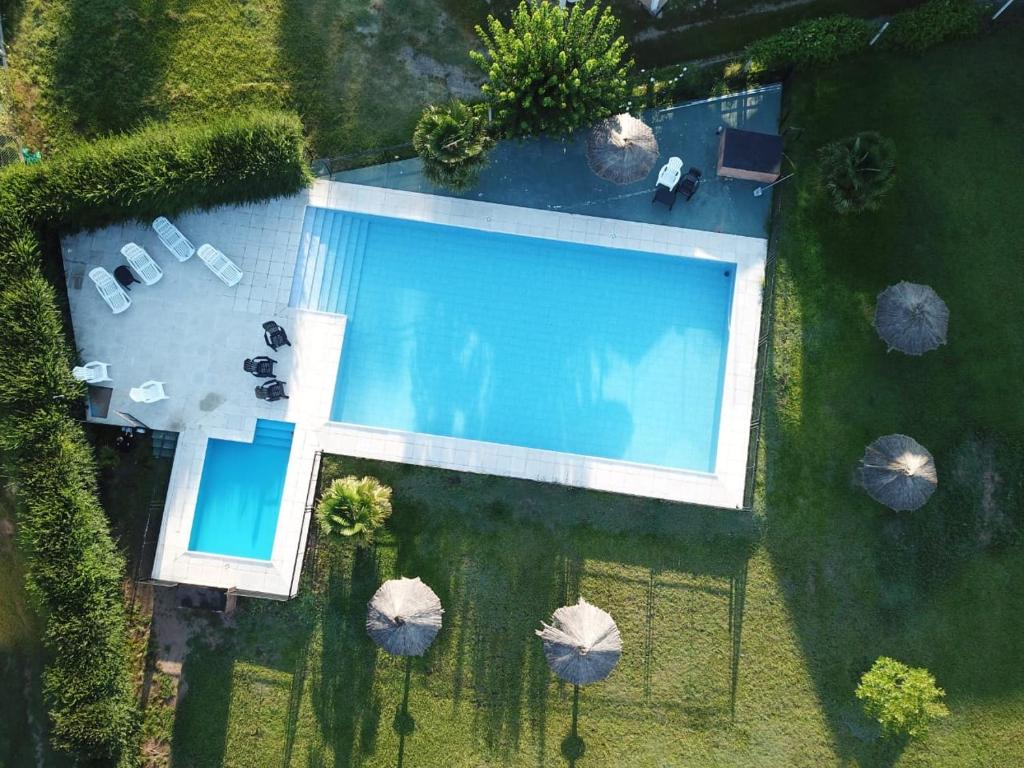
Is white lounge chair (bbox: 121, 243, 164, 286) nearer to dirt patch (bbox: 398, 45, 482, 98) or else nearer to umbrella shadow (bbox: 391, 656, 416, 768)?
dirt patch (bbox: 398, 45, 482, 98)

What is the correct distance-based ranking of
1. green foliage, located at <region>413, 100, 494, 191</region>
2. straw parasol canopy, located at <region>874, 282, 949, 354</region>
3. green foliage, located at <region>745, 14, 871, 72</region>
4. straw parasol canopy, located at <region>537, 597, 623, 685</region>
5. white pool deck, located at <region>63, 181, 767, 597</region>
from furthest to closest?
green foliage, located at <region>745, 14, 871, 72</region> → white pool deck, located at <region>63, 181, 767, 597</region> → straw parasol canopy, located at <region>874, 282, 949, 354</region> → green foliage, located at <region>413, 100, 494, 191</region> → straw parasol canopy, located at <region>537, 597, 623, 685</region>

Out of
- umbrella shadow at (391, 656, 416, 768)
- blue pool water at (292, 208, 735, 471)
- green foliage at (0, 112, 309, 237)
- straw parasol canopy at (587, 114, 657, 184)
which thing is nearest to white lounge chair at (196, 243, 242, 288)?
green foliage at (0, 112, 309, 237)

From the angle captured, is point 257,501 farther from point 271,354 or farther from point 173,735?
point 173,735

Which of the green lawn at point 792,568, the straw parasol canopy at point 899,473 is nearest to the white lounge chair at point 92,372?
the green lawn at point 792,568

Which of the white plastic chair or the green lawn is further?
the white plastic chair

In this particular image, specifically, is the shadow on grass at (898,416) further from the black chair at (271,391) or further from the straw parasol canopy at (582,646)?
the black chair at (271,391)

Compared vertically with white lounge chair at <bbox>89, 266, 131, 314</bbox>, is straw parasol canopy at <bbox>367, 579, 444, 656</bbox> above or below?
below

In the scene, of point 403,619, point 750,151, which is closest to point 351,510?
point 403,619

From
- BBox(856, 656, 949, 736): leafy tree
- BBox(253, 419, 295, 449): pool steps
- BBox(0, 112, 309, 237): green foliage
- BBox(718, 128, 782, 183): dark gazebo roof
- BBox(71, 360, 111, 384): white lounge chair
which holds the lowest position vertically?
BBox(856, 656, 949, 736): leafy tree
